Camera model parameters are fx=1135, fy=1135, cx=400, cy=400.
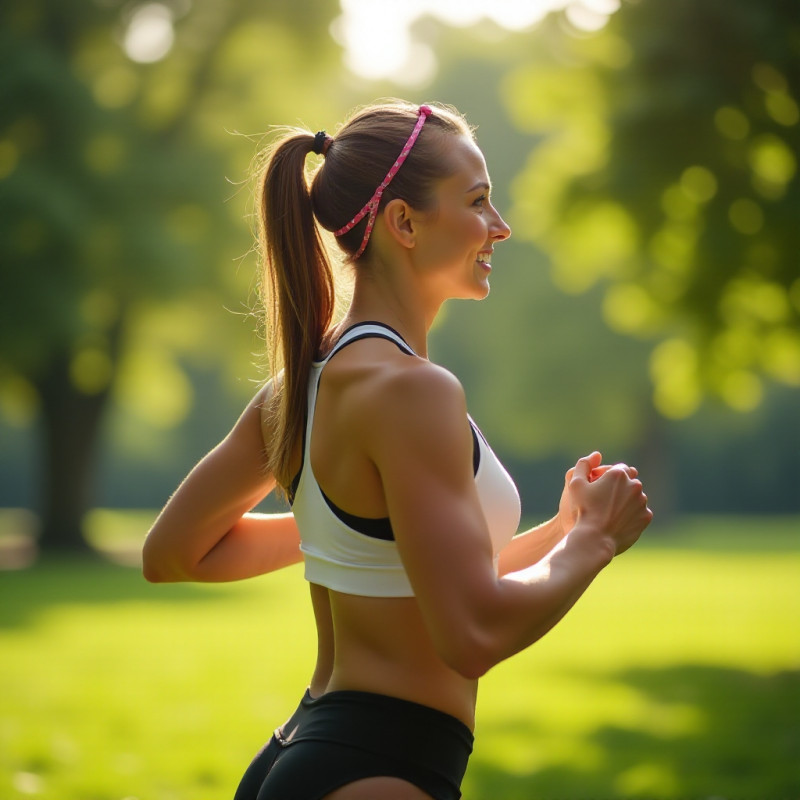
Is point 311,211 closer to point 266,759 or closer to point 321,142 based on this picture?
point 321,142

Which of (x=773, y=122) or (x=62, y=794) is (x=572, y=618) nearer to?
(x=773, y=122)

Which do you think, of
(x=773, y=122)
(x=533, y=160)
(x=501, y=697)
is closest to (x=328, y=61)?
(x=533, y=160)

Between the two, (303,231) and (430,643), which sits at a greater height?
(303,231)

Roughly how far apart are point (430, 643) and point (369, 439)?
0.41m

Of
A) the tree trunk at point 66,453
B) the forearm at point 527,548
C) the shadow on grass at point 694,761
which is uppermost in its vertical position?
the tree trunk at point 66,453

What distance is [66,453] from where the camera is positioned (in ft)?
82.9

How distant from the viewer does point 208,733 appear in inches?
318

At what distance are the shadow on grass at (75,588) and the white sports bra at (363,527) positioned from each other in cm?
1359

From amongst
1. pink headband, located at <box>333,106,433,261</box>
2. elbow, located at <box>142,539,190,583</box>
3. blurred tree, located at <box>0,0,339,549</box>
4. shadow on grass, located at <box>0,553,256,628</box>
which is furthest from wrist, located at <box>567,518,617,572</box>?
blurred tree, located at <box>0,0,339,549</box>

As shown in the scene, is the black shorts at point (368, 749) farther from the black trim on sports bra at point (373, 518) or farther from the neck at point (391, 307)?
the neck at point (391, 307)

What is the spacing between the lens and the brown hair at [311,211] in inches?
88.4

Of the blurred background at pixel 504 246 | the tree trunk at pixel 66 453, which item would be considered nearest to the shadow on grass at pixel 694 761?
the blurred background at pixel 504 246

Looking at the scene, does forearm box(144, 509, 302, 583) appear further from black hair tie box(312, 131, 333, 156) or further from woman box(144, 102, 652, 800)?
black hair tie box(312, 131, 333, 156)

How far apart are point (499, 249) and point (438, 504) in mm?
37277
